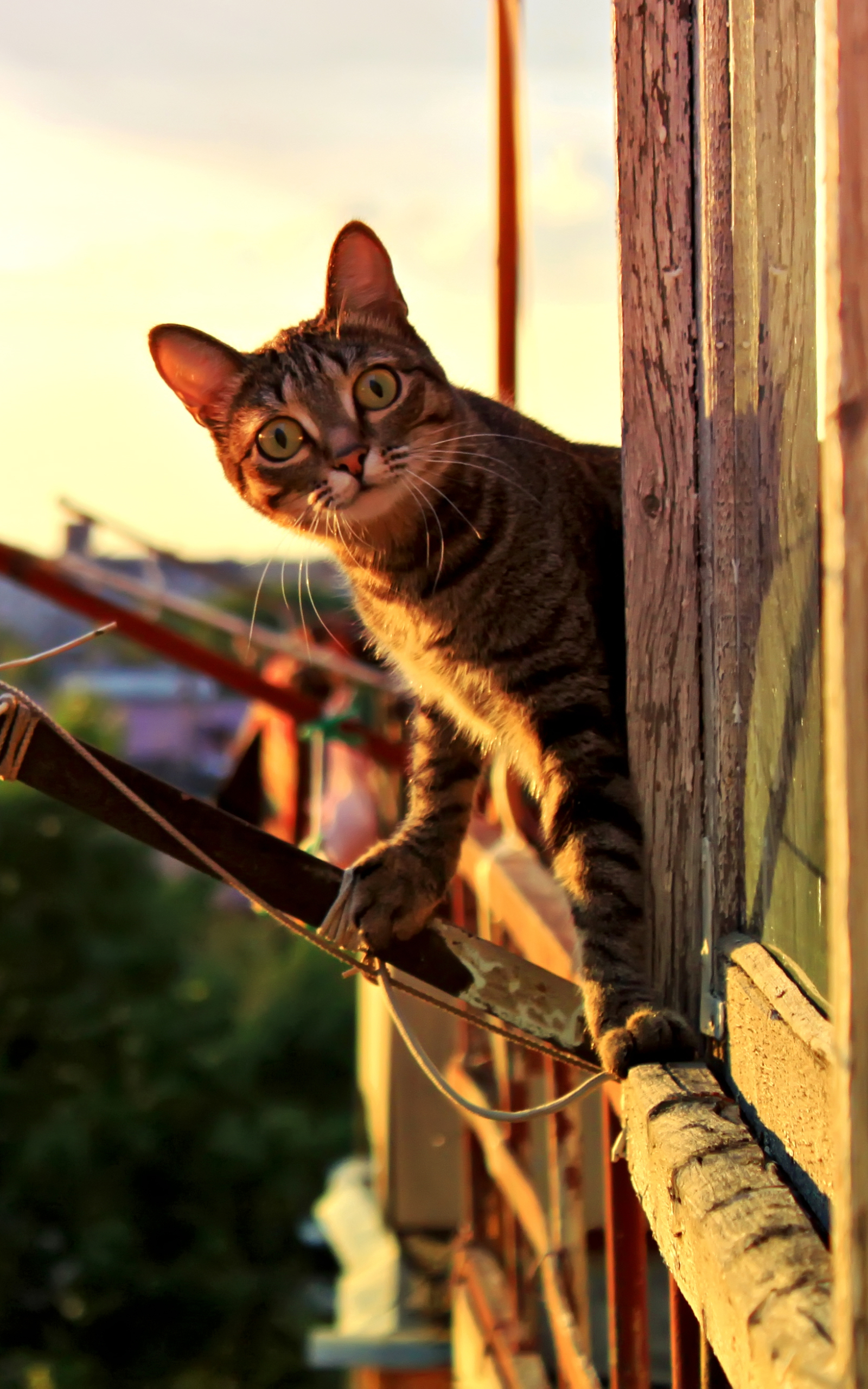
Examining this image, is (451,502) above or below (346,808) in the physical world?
below

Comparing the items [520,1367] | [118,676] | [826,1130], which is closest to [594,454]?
[826,1130]

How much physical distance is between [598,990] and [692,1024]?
0.11m

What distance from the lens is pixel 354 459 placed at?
2.03 m

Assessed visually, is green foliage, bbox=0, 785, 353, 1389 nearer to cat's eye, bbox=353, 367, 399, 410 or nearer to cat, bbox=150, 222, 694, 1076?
cat, bbox=150, 222, 694, 1076

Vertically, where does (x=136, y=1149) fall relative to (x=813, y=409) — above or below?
above

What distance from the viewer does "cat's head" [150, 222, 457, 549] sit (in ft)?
6.73

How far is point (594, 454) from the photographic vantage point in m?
2.42

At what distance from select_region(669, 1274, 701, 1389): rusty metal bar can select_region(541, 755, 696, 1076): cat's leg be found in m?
0.24

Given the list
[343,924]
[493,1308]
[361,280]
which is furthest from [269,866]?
[493,1308]

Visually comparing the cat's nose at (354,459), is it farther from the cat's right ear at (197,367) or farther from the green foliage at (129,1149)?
the green foliage at (129,1149)

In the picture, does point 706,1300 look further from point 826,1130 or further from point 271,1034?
point 271,1034

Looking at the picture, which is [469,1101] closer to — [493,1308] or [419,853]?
[419,853]

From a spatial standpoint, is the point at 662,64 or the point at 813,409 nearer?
the point at 813,409

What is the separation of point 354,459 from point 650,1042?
95cm
